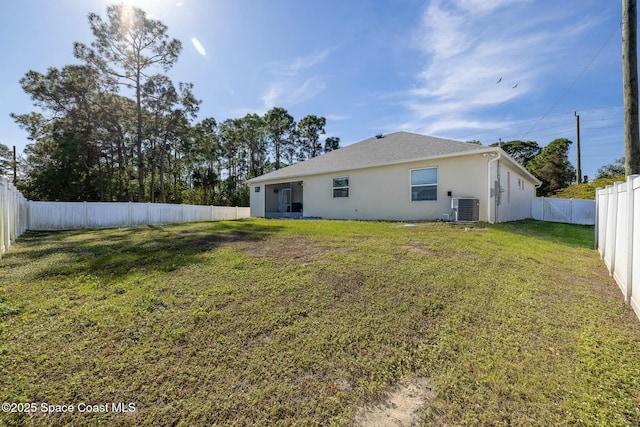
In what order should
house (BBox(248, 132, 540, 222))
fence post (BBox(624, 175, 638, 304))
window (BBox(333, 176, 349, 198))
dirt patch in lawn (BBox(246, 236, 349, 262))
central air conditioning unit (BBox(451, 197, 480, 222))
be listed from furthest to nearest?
window (BBox(333, 176, 349, 198)), house (BBox(248, 132, 540, 222)), central air conditioning unit (BBox(451, 197, 480, 222)), dirt patch in lawn (BBox(246, 236, 349, 262)), fence post (BBox(624, 175, 638, 304))

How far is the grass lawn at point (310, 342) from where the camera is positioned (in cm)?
161

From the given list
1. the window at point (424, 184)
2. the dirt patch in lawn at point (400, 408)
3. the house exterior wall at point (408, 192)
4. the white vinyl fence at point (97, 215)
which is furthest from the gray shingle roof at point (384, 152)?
the dirt patch in lawn at point (400, 408)

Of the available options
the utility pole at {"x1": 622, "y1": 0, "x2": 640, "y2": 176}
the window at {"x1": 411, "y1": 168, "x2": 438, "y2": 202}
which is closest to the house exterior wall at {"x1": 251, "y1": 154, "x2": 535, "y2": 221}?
the window at {"x1": 411, "y1": 168, "x2": 438, "y2": 202}

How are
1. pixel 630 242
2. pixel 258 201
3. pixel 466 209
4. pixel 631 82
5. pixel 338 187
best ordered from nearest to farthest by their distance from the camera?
pixel 630 242 → pixel 631 82 → pixel 466 209 → pixel 338 187 → pixel 258 201

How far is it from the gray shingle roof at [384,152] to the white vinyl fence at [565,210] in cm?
899

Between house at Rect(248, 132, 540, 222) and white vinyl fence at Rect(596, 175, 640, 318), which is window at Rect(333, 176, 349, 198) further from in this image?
white vinyl fence at Rect(596, 175, 640, 318)

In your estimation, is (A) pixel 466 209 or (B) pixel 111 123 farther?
(B) pixel 111 123

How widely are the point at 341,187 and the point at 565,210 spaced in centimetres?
1257

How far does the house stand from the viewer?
896cm

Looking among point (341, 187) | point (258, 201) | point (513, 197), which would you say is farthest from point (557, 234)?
point (258, 201)

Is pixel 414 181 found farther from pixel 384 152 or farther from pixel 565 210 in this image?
pixel 565 210

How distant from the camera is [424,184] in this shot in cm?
1015

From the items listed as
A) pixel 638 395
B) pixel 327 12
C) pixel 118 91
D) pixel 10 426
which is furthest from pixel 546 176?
pixel 118 91

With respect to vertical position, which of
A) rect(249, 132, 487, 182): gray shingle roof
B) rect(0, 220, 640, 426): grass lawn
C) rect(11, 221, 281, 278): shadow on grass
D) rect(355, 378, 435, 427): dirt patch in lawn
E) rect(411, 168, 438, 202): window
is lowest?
rect(355, 378, 435, 427): dirt patch in lawn
